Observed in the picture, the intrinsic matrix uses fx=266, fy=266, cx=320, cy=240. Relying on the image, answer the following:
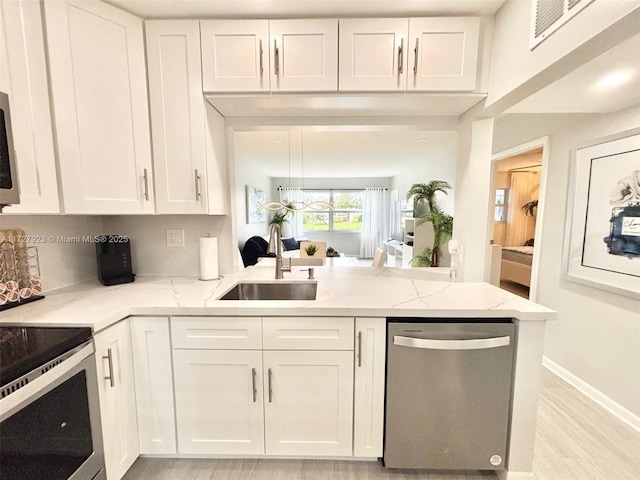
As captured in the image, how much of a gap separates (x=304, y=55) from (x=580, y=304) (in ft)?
8.78

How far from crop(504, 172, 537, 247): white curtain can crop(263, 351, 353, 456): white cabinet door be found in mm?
5741

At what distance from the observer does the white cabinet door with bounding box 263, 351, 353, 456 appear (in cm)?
133

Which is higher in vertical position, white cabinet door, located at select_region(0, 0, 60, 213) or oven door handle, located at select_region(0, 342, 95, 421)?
white cabinet door, located at select_region(0, 0, 60, 213)

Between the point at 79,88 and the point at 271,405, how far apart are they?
5.96 ft

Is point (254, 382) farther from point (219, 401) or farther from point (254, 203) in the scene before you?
point (254, 203)

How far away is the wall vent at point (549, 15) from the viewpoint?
998 millimetres

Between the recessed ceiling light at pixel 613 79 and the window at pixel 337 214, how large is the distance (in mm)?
6561

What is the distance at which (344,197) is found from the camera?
803cm

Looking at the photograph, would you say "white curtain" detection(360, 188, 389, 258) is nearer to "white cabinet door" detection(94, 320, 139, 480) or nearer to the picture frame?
the picture frame

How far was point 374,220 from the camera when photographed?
310 inches

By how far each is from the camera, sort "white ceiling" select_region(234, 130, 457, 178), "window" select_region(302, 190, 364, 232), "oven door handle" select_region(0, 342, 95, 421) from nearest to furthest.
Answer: "oven door handle" select_region(0, 342, 95, 421)
"white ceiling" select_region(234, 130, 457, 178)
"window" select_region(302, 190, 364, 232)

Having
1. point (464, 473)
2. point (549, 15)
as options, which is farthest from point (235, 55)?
point (464, 473)

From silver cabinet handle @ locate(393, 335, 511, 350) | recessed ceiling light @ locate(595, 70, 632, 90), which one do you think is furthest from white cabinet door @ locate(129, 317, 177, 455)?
recessed ceiling light @ locate(595, 70, 632, 90)

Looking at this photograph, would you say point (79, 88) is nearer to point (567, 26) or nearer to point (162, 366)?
point (162, 366)
